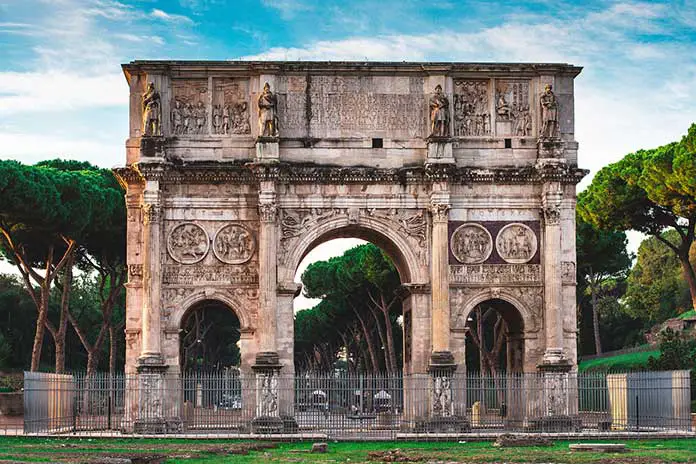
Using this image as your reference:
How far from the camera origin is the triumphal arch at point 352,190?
32.7 meters

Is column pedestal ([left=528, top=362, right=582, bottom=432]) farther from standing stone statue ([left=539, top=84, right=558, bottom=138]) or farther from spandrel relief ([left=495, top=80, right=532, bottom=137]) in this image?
spandrel relief ([left=495, top=80, right=532, bottom=137])

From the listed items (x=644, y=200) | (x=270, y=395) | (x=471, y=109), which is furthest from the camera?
(x=644, y=200)

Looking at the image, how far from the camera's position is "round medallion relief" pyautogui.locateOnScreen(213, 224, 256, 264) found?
33.1 m

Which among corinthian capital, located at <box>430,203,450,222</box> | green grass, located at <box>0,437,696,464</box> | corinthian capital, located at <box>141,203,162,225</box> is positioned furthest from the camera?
corinthian capital, located at <box>430,203,450,222</box>

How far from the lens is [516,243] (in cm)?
3350

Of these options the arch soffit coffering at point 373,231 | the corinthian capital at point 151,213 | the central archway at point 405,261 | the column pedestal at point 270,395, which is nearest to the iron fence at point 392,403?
the column pedestal at point 270,395

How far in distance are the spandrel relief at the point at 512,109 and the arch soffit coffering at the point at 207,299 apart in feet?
28.3

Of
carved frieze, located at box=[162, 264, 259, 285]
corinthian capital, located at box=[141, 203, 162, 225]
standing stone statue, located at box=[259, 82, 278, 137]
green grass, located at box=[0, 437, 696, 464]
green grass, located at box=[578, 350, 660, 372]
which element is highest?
standing stone statue, located at box=[259, 82, 278, 137]

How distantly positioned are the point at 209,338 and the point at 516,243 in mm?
44306

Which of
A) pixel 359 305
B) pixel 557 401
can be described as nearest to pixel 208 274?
pixel 557 401

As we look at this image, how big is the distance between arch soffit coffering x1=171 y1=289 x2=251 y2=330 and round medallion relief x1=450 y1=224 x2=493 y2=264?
605cm

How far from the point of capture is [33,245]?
44094 millimetres

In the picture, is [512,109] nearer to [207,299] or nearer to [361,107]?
[361,107]

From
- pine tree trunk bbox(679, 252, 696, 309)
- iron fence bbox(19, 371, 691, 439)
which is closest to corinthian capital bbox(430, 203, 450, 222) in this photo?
iron fence bbox(19, 371, 691, 439)
